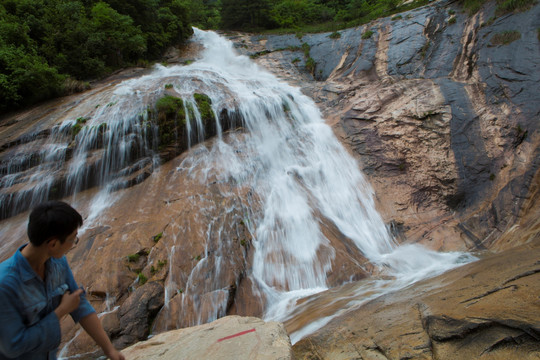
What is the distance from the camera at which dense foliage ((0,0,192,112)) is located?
383 inches

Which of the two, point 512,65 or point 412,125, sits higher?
point 512,65

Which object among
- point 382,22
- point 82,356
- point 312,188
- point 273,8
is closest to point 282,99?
point 312,188

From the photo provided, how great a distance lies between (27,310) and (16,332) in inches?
4.3

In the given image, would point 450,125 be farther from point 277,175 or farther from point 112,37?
point 112,37

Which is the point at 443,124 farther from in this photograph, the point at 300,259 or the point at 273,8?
the point at 273,8

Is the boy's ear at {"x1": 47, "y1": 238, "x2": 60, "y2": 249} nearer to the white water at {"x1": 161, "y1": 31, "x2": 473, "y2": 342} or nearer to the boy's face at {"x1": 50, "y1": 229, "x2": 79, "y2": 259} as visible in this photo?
the boy's face at {"x1": 50, "y1": 229, "x2": 79, "y2": 259}

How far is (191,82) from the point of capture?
11.3m

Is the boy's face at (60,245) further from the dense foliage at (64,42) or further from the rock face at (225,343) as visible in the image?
the dense foliage at (64,42)

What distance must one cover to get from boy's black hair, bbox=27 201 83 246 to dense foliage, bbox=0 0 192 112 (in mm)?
11602

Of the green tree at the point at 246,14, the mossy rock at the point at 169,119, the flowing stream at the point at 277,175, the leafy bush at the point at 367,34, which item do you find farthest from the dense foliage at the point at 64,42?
the leafy bush at the point at 367,34

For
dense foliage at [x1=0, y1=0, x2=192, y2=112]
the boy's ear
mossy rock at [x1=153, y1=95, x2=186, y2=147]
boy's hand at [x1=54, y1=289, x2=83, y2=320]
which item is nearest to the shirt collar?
the boy's ear

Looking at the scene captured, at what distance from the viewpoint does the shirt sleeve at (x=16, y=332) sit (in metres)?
1.29

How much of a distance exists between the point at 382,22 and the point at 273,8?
1273 centimetres

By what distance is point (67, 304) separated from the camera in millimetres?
1580
